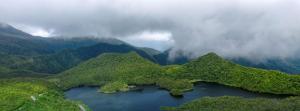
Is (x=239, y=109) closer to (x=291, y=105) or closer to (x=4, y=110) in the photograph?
(x=291, y=105)

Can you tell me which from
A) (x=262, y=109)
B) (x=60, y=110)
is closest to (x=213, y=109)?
(x=262, y=109)

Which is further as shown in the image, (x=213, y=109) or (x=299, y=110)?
(x=213, y=109)

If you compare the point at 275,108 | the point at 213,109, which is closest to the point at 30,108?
the point at 213,109

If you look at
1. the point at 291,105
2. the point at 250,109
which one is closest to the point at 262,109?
the point at 250,109

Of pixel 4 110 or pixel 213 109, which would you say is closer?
pixel 4 110

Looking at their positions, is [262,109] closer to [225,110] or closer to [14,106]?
[225,110]

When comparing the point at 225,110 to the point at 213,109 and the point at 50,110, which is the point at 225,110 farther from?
the point at 50,110

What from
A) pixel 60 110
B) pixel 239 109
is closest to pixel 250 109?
pixel 239 109
